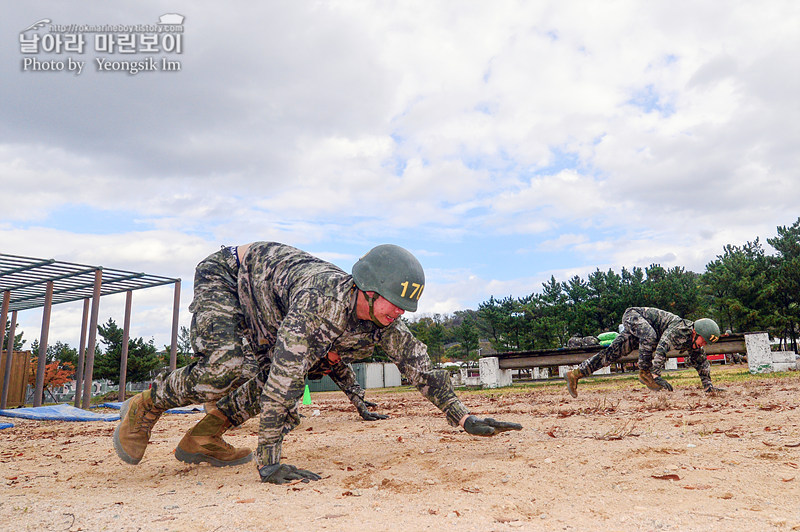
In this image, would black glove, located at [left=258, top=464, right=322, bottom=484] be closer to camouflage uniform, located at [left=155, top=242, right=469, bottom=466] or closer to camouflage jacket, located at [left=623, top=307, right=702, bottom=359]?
camouflage uniform, located at [left=155, top=242, right=469, bottom=466]

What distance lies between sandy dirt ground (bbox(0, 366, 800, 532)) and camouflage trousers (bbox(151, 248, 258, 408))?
0.59 metres

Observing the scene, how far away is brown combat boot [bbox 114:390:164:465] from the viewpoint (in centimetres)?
363

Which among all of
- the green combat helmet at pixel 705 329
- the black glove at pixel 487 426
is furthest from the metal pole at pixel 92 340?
the green combat helmet at pixel 705 329

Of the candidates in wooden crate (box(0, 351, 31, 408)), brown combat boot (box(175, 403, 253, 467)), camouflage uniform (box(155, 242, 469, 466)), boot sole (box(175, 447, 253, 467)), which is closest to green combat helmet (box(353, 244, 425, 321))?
camouflage uniform (box(155, 242, 469, 466))

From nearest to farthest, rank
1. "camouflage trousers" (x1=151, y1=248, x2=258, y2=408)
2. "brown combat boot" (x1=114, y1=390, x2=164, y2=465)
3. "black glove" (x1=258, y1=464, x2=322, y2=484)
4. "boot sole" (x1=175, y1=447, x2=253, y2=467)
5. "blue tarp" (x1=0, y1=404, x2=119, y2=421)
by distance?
"black glove" (x1=258, y1=464, x2=322, y2=484)
"camouflage trousers" (x1=151, y1=248, x2=258, y2=408)
"brown combat boot" (x1=114, y1=390, x2=164, y2=465)
"boot sole" (x1=175, y1=447, x2=253, y2=467)
"blue tarp" (x1=0, y1=404, x2=119, y2=421)

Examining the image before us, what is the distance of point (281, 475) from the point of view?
3068mm

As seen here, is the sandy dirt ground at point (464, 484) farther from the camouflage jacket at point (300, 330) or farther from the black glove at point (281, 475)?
the camouflage jacket at point (300, 330)

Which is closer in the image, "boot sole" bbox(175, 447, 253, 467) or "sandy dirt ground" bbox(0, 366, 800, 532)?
"sandy dirt ground" bbox(0, 366, 800, 532)

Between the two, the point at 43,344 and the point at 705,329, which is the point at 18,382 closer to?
the point at 43,344

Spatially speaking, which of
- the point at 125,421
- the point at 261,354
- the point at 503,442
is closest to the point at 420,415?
the point at 503,442

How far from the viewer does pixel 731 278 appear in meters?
32.0

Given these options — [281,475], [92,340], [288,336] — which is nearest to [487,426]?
[281,475]

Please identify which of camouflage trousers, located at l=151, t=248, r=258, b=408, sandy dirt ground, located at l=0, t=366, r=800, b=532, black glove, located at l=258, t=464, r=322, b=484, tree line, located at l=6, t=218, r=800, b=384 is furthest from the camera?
tree line, located at l=6, t=218, r=800, b=384

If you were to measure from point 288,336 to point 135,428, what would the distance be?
5.11 feet
